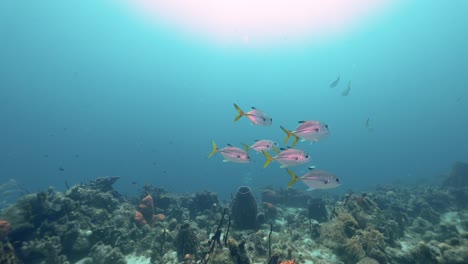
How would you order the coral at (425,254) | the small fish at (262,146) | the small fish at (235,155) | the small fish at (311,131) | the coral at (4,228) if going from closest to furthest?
1. the coral at (425,254)
2. the small fish at (311,131)
3. the coral at (4,228)
4. the small fish at (235,155)
5. the small fish at (262,146)

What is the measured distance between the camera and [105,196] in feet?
35.7

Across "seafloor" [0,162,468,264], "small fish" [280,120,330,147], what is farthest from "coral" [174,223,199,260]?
"small fish" [280,120,330,147]

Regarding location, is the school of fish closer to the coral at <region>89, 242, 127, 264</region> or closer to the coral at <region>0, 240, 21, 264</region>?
the coral at <region>89, 242, 127, 264</region>

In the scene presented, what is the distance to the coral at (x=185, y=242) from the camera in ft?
22.9

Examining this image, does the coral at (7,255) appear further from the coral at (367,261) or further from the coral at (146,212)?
A: the coral at (367,261)

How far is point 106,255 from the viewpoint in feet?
23.2

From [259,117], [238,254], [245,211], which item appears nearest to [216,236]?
[238,254]

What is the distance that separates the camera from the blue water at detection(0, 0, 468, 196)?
9038 cm

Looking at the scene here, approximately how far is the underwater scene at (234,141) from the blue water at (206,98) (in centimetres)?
101

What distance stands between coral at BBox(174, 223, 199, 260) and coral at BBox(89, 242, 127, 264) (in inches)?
67.5

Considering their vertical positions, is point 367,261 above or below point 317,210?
above

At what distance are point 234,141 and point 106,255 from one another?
15787 cm

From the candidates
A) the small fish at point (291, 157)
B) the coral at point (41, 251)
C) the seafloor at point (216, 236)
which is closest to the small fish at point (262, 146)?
the small fish at point (291, 157)

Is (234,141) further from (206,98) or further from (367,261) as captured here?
(367,261)
